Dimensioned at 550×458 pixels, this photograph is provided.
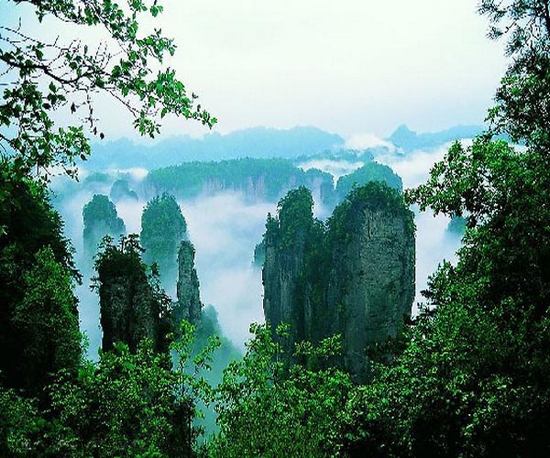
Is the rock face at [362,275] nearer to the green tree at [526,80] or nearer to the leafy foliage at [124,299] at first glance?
the leafy foliage at [124,299]

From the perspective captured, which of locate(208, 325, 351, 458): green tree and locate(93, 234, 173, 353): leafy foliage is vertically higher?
locate(93, 234, 173, 353): leafy foliage

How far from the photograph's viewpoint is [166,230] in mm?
119625

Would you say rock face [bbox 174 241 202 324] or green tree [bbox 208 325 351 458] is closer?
green tree [bbox 208 325 351 458]

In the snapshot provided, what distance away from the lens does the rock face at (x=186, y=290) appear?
73000 mm

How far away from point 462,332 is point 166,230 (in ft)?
374

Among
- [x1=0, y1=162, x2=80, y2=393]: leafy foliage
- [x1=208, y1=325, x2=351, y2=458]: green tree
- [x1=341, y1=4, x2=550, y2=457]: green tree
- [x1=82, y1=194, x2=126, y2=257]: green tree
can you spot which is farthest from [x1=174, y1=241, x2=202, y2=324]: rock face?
[x1=341, y1=4, x2=550, y2=457]: green tree

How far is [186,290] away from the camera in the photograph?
73750 mm

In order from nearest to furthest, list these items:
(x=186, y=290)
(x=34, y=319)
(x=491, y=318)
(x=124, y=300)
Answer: (x=491, y=318) < (x=34, y=319) < (x=124, y=300) < (x=186, y=290)

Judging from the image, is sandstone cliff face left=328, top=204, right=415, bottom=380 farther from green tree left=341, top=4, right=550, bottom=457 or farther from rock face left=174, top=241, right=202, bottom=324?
green tree left=341, top=4, right=550, bottom=457

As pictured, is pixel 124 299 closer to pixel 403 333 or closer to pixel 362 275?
pixel 403 333

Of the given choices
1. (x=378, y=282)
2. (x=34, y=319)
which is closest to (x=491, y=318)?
(x=34, y=319)

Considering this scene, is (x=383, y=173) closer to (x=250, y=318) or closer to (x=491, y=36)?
(x=250, y=318)

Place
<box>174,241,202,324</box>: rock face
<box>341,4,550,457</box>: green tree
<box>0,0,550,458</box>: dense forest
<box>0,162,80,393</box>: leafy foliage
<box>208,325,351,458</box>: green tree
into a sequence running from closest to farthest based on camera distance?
1. <box>0,0,550,458</box>: dense forest
2. <box>341,4,550,457</box>: green tree
3. <box>208,325,351,458</box>: green tree
4. <box>0,162,80,393</box>: leafy foliage
5. <box>174,241,202,324</box>: rock face

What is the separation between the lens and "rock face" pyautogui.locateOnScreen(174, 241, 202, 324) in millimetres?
73000
